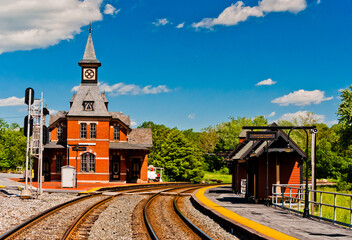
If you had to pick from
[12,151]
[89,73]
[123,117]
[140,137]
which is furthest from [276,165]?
[12,151]

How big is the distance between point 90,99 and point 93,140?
4321 millimetres

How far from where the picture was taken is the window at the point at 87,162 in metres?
40.9

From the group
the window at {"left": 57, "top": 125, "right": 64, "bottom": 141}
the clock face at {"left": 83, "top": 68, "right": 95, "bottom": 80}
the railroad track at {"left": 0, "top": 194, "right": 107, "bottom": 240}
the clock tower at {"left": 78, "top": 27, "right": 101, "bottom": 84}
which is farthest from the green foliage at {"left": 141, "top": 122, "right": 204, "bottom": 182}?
the railroad track at {"left": 0, "top": 194, "right": 107, "bottom": 240}

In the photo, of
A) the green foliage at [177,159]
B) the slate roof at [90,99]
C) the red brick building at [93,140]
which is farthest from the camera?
the green foliage at [177,159]

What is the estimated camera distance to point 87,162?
4097 cm

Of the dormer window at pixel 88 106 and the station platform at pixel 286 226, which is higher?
the dormer window at pixel 88 106

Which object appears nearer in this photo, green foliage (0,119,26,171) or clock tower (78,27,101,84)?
clock tower (78,27,101,84)

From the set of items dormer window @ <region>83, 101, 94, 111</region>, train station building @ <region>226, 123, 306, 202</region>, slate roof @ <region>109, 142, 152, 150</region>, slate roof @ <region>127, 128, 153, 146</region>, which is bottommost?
train station building @ <region>226, 123, 306, 202</region>

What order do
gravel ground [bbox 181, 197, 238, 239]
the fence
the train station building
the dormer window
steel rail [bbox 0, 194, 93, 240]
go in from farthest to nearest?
the dormer window
the train station building
the fence
gravel ground [bbox 181, 197, 238, 239]
steel rail [bbox 0, 194, 93, 240]

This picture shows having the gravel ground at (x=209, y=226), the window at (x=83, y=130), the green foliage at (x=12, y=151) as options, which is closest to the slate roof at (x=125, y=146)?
the window at (x=83, y=130)

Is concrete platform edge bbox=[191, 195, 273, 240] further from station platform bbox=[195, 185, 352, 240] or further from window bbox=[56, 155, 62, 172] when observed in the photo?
window bbox=[56, 155, 62, 172]

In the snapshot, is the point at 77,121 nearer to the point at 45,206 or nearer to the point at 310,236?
the point at 45,206

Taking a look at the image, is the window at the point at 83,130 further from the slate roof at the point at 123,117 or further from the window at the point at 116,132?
the slate roof at the point at 123,117

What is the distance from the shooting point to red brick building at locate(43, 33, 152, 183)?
40.8 m
